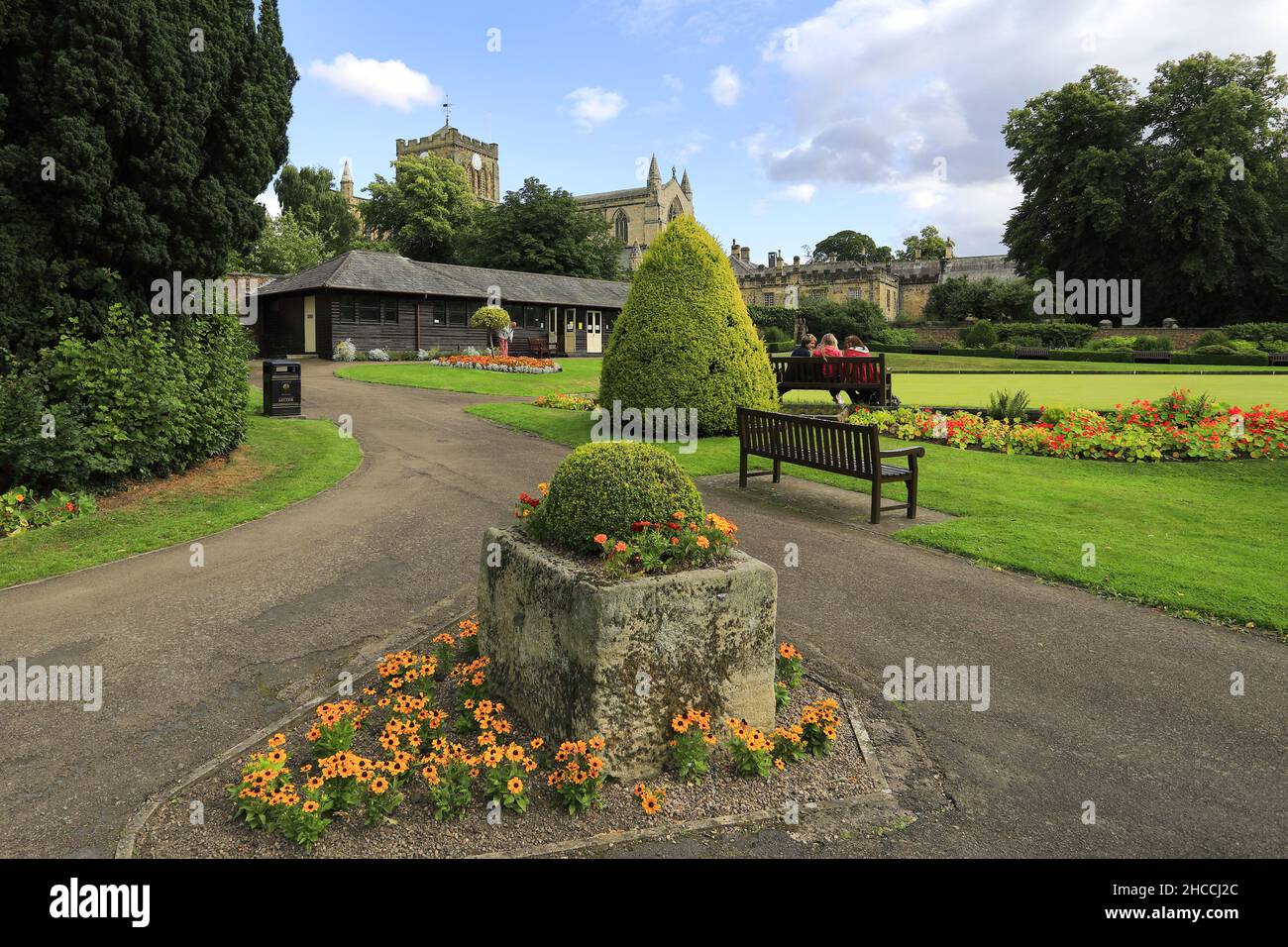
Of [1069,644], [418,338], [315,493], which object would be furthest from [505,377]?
[1069,644]

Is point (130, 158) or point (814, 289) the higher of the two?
point (814, 289)

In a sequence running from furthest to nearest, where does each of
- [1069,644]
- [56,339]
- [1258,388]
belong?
1. [1258,388]
2. [56,339]
3. [1069,644]

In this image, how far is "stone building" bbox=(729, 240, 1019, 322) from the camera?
78.4 m

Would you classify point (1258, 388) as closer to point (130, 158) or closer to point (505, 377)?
point (505, 377)

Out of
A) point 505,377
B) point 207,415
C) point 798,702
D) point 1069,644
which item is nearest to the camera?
point 798,702

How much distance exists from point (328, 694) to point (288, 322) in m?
37.9

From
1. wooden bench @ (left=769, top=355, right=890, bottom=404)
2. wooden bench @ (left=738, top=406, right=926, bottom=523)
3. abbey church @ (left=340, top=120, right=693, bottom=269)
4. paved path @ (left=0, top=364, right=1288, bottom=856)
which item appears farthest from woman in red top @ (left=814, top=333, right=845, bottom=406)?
abbey church @ (left=340, top=120, right=693, bottom=269)

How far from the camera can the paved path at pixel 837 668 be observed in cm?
341

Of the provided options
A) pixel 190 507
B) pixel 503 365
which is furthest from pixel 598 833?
pixel 503 365

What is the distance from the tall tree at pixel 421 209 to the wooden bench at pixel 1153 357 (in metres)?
48.5

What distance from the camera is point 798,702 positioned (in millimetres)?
4445

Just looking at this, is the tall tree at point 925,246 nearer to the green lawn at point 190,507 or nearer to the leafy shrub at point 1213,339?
the leafy shrub at point 1213,339

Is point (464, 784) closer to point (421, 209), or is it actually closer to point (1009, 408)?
point (1009, 408)

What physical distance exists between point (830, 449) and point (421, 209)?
61.8 metres
